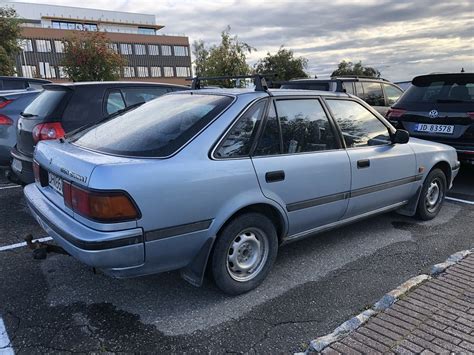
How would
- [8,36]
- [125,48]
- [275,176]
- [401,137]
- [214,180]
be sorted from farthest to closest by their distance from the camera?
1. [125,48]
2. [8,36]
3. [401,137]
4. [275,176]
5. [214,180]

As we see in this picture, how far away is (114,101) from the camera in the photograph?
17.9 feet

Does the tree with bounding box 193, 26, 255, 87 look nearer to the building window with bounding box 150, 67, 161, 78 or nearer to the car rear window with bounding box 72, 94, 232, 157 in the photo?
the car rear window with bounding box 72, 94, 232, 157

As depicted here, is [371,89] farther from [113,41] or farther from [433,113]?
[113,41]

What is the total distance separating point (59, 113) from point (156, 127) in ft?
7.58

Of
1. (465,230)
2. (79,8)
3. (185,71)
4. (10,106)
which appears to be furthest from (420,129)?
(79,8)

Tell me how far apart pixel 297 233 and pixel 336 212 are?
0.47 meters

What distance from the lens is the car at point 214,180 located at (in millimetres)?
2652

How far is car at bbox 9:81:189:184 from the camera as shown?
4910mm

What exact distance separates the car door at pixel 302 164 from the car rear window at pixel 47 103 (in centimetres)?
290

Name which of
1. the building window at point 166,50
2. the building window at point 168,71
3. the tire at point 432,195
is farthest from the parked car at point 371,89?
the building window at point 166,50

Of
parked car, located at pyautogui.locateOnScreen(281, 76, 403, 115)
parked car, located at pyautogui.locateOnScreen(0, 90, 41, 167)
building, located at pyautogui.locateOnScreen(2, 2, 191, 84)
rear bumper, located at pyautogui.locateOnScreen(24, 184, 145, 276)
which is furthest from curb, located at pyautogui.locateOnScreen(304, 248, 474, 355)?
A: building, located at pyautogui.locateOnScreen(2, 2, 191, 84)

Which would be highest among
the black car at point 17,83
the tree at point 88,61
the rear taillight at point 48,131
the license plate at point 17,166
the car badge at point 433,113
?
the tree at point 88,61

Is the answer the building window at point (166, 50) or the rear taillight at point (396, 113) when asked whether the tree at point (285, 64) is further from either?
the building window at point (166, 50)

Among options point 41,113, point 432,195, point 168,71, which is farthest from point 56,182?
point 168,71
